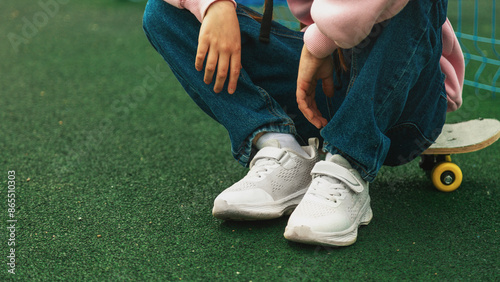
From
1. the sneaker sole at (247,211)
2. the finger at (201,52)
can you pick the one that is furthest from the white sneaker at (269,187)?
the finger at (201,52)

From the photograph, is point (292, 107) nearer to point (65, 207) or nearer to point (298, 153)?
point (298, 153)

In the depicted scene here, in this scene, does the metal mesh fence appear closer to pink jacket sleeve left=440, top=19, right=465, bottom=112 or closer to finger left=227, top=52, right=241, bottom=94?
pink jacket sleeve left=440, top=19, right=465, bottom=112

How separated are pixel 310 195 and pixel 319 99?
293mm

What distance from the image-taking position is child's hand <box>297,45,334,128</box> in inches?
42.8

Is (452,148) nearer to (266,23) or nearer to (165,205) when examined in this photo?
(266,23)

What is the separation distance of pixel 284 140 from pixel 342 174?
178 millimetres

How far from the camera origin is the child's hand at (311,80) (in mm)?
1087

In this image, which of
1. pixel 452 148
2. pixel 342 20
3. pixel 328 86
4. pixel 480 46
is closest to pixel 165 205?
pixel 328 86

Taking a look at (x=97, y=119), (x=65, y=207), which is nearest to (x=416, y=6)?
(x=65, y=207)

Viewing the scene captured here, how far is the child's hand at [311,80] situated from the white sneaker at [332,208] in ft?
0.40

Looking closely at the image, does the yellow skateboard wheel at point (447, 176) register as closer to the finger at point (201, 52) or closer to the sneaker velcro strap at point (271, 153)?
the sneaker velcro strap at point (271, 153)

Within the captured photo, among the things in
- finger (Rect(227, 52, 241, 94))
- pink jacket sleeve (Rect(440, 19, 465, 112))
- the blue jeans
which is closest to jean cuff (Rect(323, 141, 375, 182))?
the blue jeans

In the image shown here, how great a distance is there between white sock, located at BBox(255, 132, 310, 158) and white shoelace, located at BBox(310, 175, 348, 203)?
13cm

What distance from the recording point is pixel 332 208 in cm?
104
